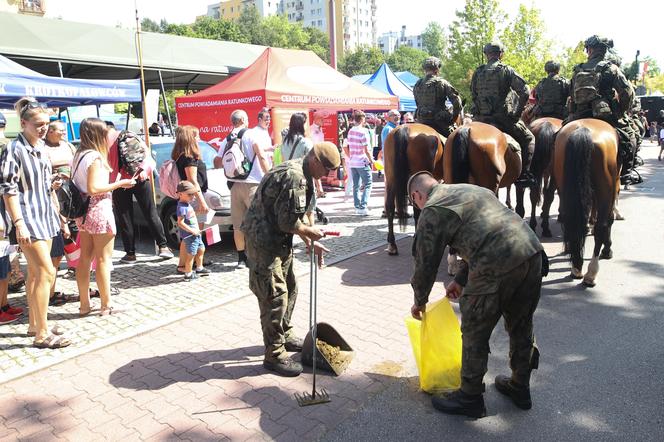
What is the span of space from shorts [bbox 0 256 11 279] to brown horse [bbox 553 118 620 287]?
577 cm

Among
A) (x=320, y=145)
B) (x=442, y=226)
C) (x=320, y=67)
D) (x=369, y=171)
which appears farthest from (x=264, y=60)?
(x=442, y=226)

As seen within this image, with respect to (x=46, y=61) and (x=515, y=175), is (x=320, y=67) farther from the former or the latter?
(x=46, y=61)

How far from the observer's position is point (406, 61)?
10238cm

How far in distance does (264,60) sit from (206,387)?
9.67 m

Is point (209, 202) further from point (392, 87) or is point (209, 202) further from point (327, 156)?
point (392, 87)

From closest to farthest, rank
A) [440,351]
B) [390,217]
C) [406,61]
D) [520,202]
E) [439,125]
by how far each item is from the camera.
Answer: [440,351] < [390,217] < [439,125] < [520,202] < [406,61]

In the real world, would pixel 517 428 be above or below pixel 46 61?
below

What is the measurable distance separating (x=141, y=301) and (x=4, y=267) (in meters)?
1.35

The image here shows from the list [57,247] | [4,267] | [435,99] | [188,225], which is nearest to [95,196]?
[57,247]

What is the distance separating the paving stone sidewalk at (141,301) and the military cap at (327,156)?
252 cm

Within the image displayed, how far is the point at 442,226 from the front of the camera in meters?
2.89

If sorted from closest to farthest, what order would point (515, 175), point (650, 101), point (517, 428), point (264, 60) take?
point (517, 428) < point (515, 175) < point (264, 60) < point (650, 101)

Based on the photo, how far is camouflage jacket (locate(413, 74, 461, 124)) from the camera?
722 cm

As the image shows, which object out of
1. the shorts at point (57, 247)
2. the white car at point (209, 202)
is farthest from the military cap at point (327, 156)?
the white car at point (209, 202)
